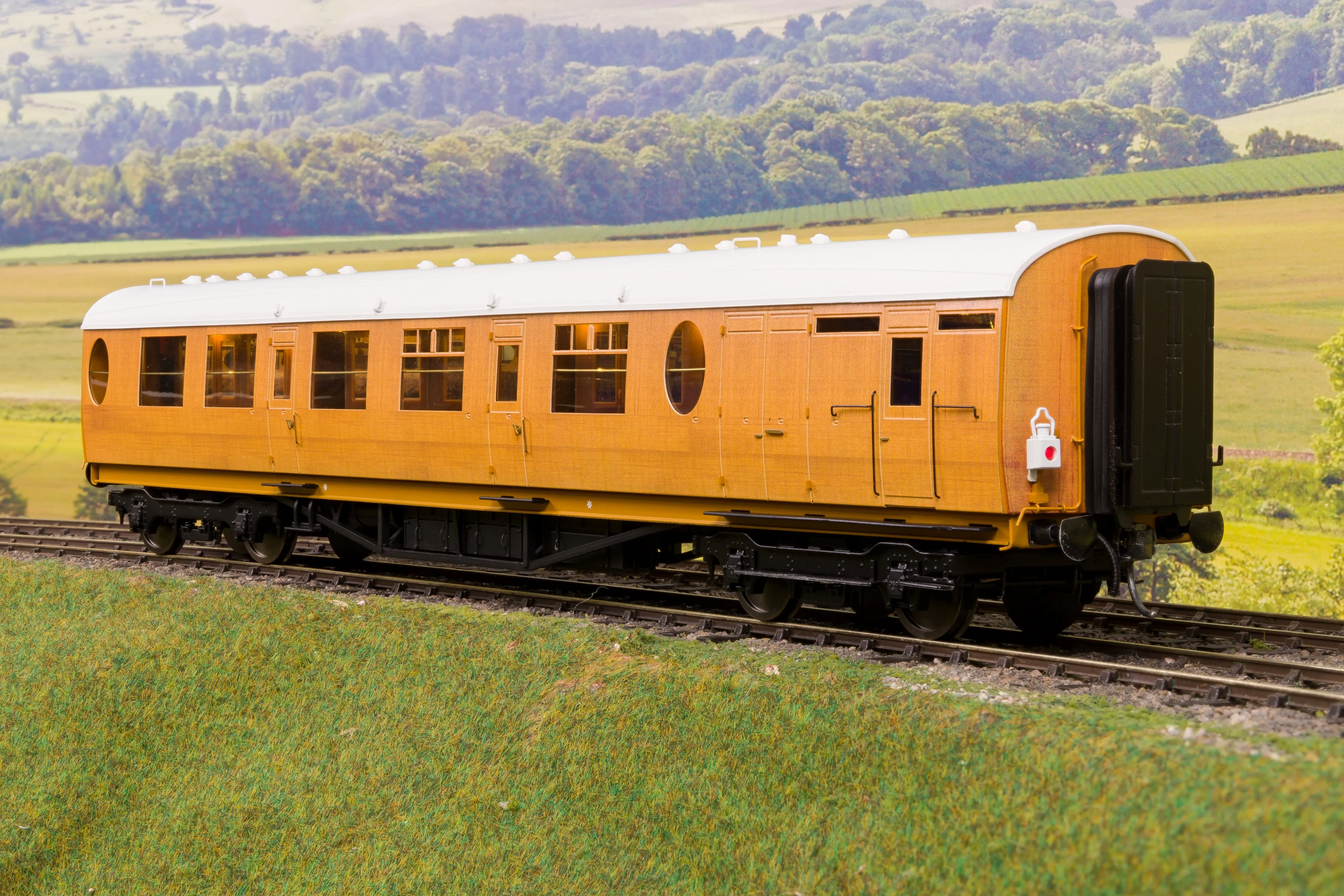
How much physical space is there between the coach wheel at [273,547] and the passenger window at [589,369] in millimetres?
5647

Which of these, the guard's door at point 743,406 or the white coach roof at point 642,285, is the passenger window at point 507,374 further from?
the guard's door at point 743,406

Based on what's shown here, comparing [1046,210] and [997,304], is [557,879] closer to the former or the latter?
[997,304]

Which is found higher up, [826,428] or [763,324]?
[763,324]

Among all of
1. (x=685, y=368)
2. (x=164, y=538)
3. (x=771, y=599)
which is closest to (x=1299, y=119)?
(x=685, y=368)

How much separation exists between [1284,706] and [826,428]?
14.0 feet

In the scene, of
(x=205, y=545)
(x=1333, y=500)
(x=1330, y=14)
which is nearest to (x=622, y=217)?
(x=1330, y=14)

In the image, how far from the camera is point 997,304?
10.1 meters

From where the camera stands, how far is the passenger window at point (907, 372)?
10648 millimetres

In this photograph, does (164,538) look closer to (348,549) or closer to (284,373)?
(348,549)

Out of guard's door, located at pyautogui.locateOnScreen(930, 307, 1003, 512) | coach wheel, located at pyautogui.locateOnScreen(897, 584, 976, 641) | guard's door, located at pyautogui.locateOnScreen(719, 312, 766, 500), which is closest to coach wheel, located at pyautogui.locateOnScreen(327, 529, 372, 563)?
guard's door, located at pyautogui.locateOnScreen(719, 312, 766, 500)

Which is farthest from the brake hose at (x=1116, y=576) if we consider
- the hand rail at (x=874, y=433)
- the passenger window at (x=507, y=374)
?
the passenger window at (x=507, y=374)

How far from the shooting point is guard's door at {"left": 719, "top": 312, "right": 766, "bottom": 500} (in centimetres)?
1166

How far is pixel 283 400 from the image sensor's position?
618 inches

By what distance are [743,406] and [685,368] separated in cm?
79
